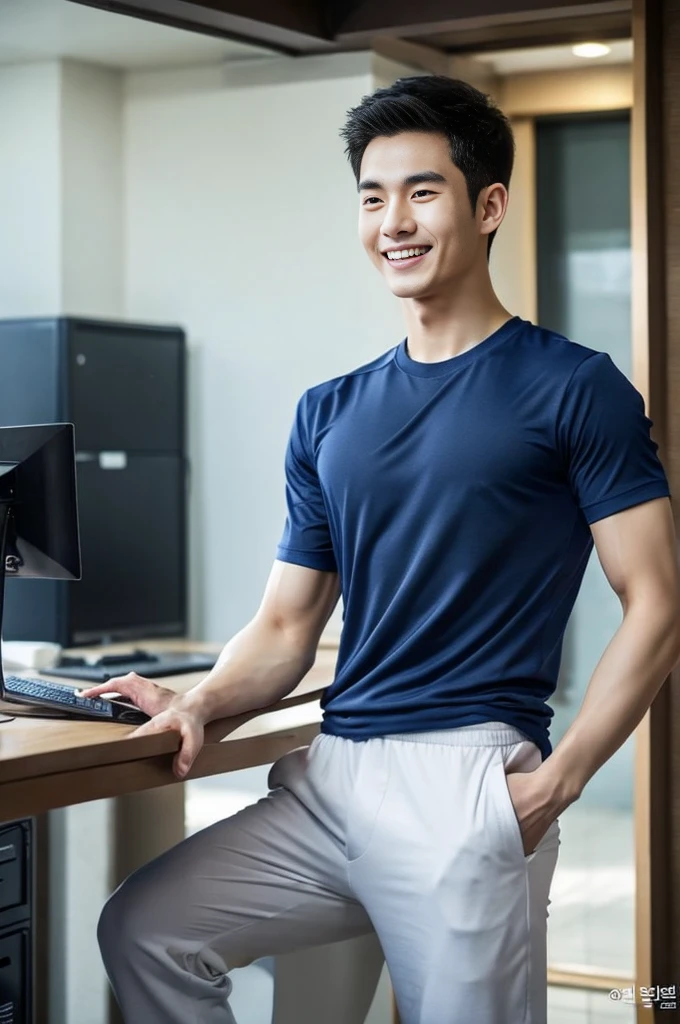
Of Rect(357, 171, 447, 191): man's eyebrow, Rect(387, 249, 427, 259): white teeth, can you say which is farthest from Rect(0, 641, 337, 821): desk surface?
Rect(357, 171, 447, 191): man's eyebrow

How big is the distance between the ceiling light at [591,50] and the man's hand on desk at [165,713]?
2.47m

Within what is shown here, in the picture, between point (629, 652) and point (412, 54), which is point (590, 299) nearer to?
point (412, 54)

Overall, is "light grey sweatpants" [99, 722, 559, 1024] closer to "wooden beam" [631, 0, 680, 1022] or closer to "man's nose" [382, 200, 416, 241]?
"man's nose" [382, 200, 416, 241]

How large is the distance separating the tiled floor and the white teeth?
1.69 metres

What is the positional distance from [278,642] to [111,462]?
164 cm

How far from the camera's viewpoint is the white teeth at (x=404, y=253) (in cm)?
210

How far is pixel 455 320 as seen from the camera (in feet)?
7.02

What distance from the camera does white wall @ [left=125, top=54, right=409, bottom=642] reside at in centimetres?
383

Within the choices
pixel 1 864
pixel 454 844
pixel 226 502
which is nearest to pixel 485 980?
pixel 454 844

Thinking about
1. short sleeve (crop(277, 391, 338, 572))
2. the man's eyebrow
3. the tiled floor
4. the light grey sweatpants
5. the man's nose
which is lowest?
the tiled floor

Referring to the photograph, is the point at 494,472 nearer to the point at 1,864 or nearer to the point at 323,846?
the point at 323,846

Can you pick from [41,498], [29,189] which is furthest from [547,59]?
[41,498]

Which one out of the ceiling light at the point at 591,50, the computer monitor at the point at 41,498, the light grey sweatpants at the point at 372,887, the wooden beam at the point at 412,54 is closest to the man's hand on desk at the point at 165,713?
the light grey sweatpants at the point at 372,887

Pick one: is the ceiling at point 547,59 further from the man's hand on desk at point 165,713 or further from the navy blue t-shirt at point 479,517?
the man's hand on desk at point 165,713
